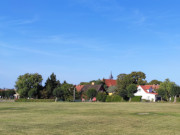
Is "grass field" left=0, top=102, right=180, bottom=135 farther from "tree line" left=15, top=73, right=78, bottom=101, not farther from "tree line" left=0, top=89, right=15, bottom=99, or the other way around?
"tree line" left=0, top=89, right=15, bottom=99

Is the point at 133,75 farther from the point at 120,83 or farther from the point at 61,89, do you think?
the point at 61,89

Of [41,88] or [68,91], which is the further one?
[41,88]

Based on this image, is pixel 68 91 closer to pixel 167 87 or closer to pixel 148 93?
pixel 148 93

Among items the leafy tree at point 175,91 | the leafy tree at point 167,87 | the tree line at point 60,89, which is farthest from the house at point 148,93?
the leafy tree at point 175,91

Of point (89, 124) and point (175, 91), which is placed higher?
point (175, 91)

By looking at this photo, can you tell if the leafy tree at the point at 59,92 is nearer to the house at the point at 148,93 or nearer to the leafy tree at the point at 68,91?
the leafy tree at the point at 68,91

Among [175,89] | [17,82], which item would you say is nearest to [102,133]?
[175,89]

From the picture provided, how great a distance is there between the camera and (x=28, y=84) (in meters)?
104

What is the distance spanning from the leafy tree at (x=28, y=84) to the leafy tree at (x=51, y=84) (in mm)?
4563

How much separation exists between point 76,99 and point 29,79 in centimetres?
2302

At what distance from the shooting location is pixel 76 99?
98.4 m

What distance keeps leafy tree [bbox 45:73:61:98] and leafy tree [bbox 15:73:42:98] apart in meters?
4.56

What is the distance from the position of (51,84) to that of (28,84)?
11195 mm

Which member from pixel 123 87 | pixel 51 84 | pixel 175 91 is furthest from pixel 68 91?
pixel 175 91
